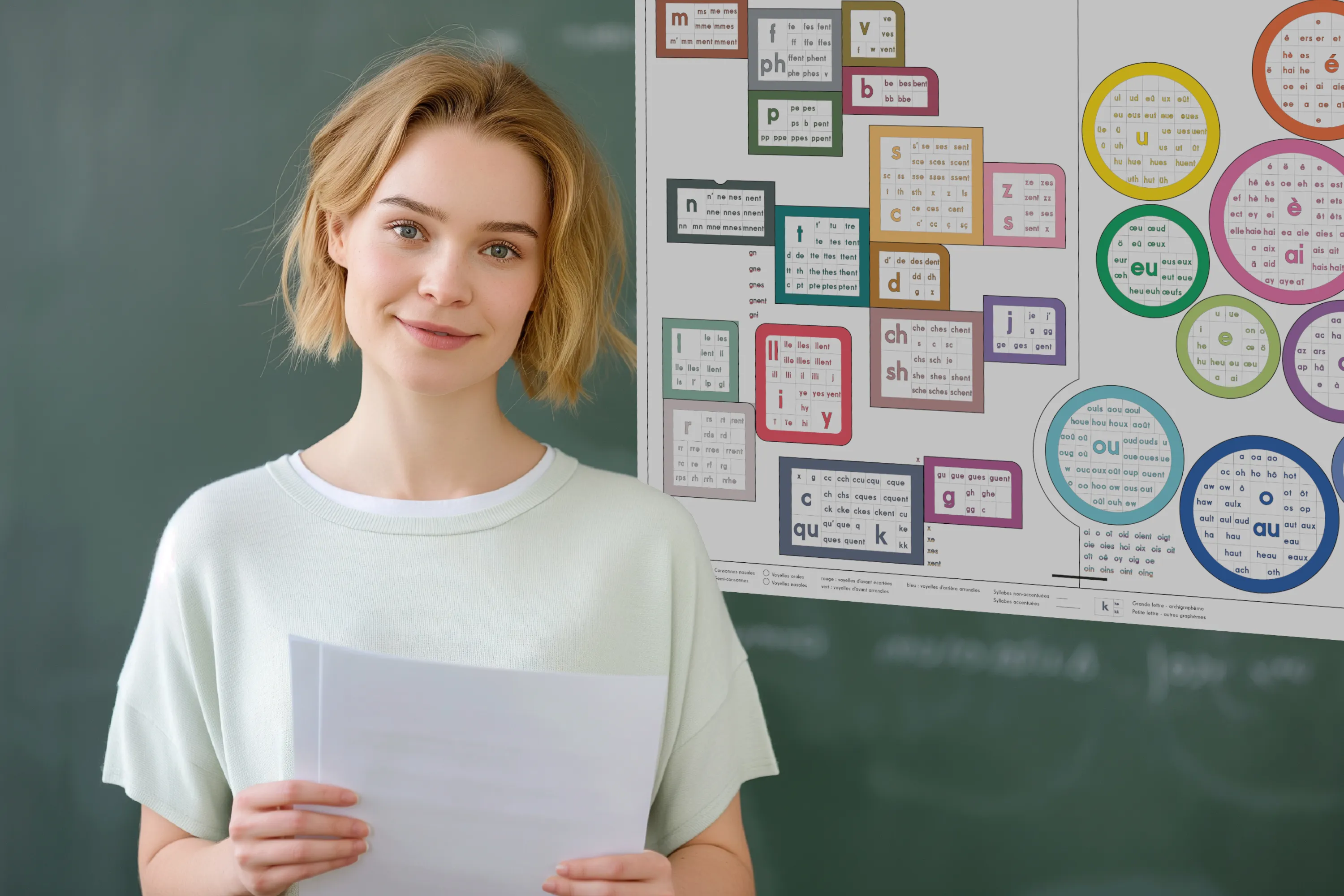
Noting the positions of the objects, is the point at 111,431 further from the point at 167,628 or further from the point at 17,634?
the point at 167,628

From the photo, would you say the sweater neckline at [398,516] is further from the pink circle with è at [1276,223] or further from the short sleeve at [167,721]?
the pink circle with è at [1276,223]

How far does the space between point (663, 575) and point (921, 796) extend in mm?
891

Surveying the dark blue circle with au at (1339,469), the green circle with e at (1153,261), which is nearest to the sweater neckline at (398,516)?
the green circle with e at (1153,261)

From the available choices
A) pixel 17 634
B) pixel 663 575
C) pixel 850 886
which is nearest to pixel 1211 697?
pixel 850 886

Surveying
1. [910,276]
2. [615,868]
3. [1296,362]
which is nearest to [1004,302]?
[910,276]

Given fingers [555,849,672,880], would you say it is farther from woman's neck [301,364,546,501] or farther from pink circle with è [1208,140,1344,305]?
pink circle with è [1208,140,1344,305]

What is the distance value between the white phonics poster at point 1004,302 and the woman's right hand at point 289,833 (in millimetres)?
964

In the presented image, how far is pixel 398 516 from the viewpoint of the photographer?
1094 mm

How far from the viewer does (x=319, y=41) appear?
80.9 inches

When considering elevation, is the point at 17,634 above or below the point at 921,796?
above

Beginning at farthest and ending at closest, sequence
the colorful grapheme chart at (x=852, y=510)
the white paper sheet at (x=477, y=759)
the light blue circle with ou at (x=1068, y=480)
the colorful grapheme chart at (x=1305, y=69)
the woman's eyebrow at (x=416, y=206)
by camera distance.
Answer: the colorful grapheme chart at (x=852, y=510) → the light blue circle with ou at (x=1068, y=480) → the colorful grapheme chart at (x=1305, y=69) → the woman's eyebrow at (x=416, y=206) → the white paper sheet at (x=477, y=759)

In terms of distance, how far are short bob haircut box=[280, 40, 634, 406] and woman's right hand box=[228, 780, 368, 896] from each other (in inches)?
16.1

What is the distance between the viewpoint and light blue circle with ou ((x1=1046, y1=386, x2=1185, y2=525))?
1.66m

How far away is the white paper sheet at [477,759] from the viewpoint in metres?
0.94
